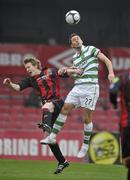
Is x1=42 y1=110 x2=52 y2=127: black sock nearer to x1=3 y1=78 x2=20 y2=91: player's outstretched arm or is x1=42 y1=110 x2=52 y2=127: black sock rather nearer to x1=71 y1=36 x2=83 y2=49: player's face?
x1=3 y1=78 x2=20 y2=91: player's outstretched arm

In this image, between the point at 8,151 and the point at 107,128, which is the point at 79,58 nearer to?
the point at 8,151

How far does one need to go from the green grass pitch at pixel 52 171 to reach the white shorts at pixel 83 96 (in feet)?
4.25

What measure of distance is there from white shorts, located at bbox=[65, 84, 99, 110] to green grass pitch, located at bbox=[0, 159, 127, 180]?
4.25 feet

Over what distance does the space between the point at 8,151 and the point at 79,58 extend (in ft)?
26.2

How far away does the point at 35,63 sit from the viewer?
14477mm

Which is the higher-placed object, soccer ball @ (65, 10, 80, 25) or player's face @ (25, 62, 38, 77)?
soccer ball @ (65, 10, 80, 25)

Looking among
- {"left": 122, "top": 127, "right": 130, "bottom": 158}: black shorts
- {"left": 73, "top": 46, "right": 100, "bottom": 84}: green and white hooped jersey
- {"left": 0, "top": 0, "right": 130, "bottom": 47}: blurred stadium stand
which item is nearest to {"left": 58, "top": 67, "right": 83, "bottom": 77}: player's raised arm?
{"left": 73, "top": 46, "right": 100, "bottom": 84}: green and white hooped jersey

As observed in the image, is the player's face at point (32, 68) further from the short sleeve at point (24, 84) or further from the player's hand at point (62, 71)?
A: the player's hand at point (62, 71)

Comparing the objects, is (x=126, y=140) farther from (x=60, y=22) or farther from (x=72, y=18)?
(x=60, y=22)

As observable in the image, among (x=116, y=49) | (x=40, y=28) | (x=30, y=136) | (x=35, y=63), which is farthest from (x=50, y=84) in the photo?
(x=40, y=28)

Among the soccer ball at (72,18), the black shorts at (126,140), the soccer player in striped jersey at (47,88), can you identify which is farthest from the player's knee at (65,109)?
the black shorts at (126,140)

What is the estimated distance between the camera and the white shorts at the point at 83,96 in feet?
47.8

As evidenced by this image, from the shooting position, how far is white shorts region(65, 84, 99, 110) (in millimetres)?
14555

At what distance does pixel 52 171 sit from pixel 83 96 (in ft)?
5.55
